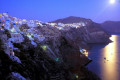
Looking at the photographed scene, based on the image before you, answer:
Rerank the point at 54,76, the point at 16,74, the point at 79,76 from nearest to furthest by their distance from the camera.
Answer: the point at 16,74 → the point at 54,76 → the point at 79,76

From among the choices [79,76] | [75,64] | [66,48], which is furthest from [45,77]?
[66,48]

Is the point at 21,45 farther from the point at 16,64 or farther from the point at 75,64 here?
the point at 75,64

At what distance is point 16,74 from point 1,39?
7369mm

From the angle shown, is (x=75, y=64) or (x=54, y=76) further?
(x=75, y=64)

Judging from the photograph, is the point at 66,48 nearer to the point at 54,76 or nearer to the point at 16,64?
the point at 54,76

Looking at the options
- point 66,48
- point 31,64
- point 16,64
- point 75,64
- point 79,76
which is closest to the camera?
point 16,64

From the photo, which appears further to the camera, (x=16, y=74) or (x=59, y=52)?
(x=59, y=52)

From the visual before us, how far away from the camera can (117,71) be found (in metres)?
34.2

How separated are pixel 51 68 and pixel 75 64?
11.1 metres

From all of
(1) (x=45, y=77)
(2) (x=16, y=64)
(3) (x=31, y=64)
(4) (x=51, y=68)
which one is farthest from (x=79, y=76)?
(2) (x=16, y=64)

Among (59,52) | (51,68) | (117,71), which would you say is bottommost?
(117,71)

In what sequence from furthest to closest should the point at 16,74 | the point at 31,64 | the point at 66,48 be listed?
the point at 66,48 → the point at 31,64 → the point at 16,74

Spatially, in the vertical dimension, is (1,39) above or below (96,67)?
above

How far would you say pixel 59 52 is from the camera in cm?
3444
